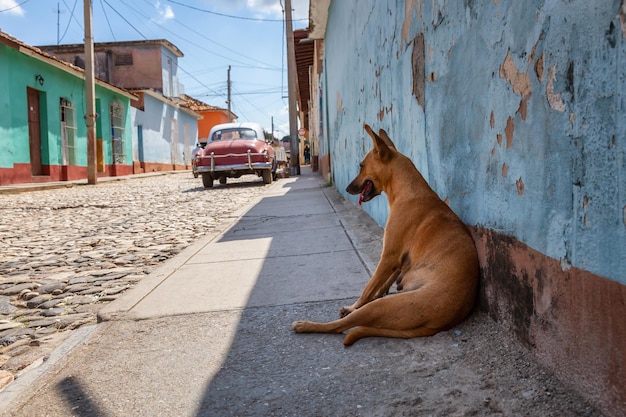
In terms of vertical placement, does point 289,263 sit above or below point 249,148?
below

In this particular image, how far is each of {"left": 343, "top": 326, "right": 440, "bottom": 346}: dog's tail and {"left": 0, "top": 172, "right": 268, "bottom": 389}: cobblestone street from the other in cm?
161

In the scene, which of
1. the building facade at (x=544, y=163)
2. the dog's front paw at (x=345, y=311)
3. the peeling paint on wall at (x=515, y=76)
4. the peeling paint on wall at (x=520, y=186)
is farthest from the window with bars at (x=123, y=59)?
the peeling paint on wall at (x=520, y=186)

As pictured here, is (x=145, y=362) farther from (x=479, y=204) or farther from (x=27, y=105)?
(x=27, y=105)

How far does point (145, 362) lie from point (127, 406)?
1.45ft

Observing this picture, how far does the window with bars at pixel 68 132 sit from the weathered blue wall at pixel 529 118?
1870 centimetres

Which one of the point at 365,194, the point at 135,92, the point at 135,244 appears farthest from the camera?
the point at 135,92

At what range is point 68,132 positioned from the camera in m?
20.3

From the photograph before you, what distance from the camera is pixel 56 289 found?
Answer: 13.2 ft

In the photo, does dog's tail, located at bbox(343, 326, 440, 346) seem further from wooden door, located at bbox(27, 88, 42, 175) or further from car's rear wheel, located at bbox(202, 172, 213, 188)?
wooden door, located at bbox(27, 88, 42, 175)

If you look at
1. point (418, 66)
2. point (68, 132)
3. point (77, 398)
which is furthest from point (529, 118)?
point (68, 132)

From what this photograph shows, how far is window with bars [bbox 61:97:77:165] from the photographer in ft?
64.5

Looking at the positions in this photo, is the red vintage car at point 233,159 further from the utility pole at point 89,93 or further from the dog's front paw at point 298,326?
the dog's front paw at point 298,326

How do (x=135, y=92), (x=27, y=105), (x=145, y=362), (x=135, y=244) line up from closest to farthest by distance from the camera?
1. (x=145, y=362)
2. (x=135, y=244)
3. (x=27, y=105)
4. (x=135, y=92)

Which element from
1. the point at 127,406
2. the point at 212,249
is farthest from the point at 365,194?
the point at 212,249
